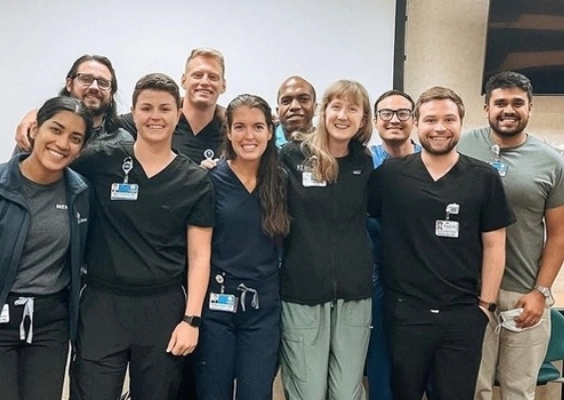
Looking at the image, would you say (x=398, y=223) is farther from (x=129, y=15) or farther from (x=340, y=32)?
(x=129, y=15)

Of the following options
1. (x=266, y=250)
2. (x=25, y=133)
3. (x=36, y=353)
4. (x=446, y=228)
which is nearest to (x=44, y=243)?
(x=36, y=353)

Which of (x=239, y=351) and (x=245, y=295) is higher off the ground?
(x=245, y=295)

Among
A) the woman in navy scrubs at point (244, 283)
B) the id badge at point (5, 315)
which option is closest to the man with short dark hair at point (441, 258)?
the woman in navy scrubs at point (244, 283)

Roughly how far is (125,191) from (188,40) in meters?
1.75

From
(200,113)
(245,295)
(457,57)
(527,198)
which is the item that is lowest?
(245,295)

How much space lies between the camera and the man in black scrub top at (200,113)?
103 inches

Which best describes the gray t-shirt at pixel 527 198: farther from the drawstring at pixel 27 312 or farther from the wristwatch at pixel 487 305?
the drawstring at pixel 27 312

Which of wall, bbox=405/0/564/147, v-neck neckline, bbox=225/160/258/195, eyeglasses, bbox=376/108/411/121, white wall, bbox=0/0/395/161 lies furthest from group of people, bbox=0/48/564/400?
wall, bbox=405/0/564/147

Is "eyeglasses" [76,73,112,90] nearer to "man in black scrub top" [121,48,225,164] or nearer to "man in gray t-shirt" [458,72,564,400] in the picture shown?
"man in black scrub top" [121,48,225,164]

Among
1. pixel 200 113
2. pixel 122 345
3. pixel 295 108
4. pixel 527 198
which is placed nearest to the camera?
pixel 122 345

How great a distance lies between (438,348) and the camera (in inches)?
88.0

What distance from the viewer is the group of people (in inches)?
76.9

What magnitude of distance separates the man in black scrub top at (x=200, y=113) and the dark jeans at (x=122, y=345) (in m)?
0.82

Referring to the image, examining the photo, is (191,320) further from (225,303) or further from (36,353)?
(36,353)
